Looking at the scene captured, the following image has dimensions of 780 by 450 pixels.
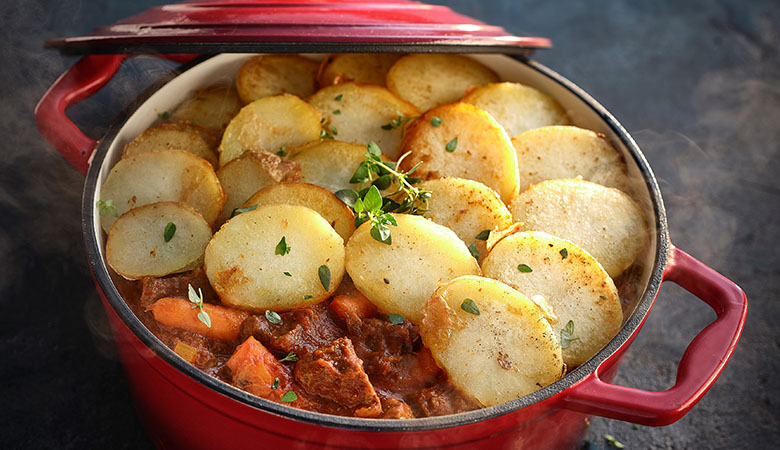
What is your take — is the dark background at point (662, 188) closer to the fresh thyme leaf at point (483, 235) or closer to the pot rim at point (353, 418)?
the pot rim at point (353, 418)

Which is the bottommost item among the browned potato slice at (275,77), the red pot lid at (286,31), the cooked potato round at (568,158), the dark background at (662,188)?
the dark background at (662,188)

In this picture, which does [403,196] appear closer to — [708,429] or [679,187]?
[708,429]

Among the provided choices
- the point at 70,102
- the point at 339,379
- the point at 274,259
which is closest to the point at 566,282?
the point at 339,379

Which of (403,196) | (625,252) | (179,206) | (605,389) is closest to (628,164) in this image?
(625,252)

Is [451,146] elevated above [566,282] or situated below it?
above

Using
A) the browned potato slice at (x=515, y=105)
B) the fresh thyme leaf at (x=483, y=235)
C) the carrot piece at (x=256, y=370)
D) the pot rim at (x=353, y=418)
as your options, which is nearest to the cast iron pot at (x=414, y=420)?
the pot rim at (x=353, y=418)

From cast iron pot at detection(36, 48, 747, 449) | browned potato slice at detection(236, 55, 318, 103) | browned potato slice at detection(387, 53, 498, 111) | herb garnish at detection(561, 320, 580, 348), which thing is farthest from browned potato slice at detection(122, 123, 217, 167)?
herb garnish at detection(561, 320, 580, 348)

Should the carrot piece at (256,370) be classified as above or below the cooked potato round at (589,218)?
below

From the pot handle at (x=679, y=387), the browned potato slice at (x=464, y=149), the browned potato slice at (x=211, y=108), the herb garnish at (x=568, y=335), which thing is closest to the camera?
the pot handle at (x=679, y=387)

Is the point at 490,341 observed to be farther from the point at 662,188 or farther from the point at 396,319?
the point at 662,188
